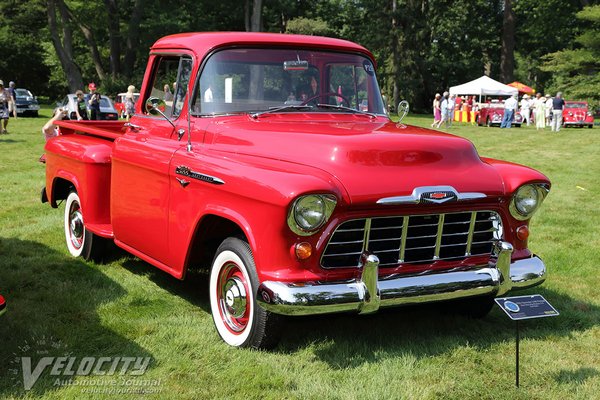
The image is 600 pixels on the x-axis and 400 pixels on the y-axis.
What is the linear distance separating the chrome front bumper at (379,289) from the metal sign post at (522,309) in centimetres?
30

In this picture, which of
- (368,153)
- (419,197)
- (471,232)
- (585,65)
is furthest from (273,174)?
(585,65)

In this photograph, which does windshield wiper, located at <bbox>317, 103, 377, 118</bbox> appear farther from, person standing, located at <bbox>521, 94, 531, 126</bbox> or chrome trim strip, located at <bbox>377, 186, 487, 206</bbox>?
person standing, located at <bbox>521, 94, 531, 126</bbox>

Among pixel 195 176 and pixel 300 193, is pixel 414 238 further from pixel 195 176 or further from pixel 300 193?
pixel 195 176

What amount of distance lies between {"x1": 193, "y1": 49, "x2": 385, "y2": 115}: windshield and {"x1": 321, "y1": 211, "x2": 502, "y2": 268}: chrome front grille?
1409 mm

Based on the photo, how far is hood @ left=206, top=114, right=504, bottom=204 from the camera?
157 inches

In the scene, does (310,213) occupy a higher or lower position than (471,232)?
higher

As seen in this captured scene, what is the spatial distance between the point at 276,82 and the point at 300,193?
5.29 feet

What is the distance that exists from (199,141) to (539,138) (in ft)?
64.5

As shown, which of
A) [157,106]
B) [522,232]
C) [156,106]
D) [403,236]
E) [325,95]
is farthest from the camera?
[325,95]

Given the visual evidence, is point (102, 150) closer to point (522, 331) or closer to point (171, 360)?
point (171, 360)

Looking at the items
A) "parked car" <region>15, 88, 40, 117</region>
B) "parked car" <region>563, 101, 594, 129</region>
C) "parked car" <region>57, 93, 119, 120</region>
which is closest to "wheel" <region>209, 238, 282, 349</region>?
"parked car" <region>57, 93, 119, 120</region>

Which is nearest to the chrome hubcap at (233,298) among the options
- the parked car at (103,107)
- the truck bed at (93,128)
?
the truck bed at (93,128)

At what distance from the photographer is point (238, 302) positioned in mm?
4328

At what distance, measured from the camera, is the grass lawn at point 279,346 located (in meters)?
3.77
